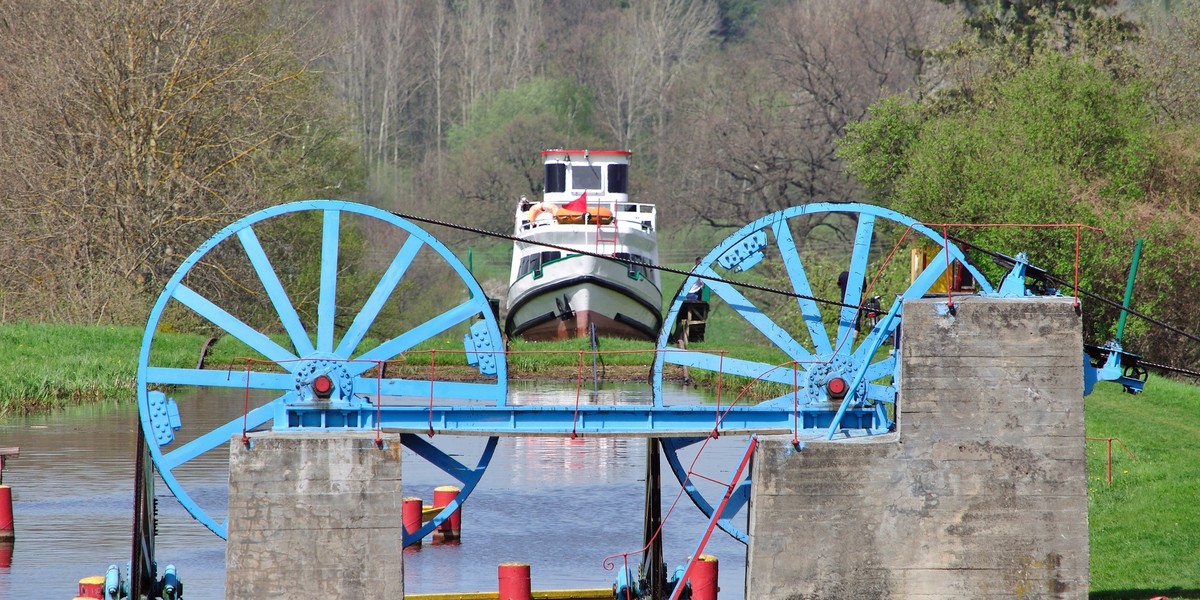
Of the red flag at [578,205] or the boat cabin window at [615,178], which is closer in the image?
the red flag at [578,205]

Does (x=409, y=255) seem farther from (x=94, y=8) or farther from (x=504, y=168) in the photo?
(x=504, y=168)

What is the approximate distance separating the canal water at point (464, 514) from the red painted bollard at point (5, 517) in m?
0.16

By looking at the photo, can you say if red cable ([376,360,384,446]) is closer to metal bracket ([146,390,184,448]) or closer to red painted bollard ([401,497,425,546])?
metal bracket ([146,390,184,448])

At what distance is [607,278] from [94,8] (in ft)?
51.2

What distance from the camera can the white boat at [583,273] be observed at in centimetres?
4775

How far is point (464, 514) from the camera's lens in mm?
24312

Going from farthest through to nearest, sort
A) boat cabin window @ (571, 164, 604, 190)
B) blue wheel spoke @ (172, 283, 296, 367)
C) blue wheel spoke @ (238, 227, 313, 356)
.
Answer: boat cabin window @ (571, 164, 604, 190) → blue wheel spoke @ (172, 283, 296, 367) → blue wheel spoke @ (238, 227, 313, 356)

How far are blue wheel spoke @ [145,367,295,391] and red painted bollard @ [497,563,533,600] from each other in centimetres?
310

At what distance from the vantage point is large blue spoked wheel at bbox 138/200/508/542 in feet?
59.1

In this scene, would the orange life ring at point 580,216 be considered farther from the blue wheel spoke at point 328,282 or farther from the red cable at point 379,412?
the red cable at point 379,412

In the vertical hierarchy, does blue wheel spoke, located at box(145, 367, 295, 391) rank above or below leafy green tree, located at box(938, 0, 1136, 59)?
below

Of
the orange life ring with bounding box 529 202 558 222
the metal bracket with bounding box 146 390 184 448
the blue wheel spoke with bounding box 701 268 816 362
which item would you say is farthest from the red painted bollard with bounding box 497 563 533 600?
the orange life ring with bounding box 529 202 558 222

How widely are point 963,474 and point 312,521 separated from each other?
6.02 meters

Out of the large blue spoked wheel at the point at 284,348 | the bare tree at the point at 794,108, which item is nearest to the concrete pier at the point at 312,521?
the large blue spoked wheel at the point at 284,348
